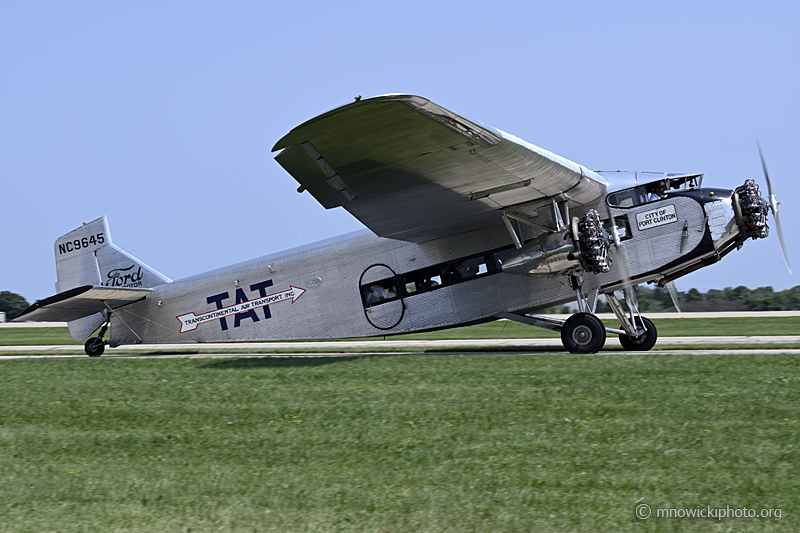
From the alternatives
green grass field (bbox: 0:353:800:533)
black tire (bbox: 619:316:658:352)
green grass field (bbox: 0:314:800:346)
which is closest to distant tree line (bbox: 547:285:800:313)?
green grass field (bbox: 0:314:800:346)

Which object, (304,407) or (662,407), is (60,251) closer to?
(304,407)

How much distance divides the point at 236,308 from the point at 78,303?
422 cm

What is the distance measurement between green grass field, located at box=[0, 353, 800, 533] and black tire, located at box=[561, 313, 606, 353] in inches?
98.4

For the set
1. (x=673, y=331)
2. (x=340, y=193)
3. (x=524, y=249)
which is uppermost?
(x=340, y=193)

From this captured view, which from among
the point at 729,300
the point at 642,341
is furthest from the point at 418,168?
the point at 729,300

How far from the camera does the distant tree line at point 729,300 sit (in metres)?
43.5

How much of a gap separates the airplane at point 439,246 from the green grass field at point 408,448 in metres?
3.39

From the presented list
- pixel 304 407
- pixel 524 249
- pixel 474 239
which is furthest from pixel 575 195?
pixel 304 407

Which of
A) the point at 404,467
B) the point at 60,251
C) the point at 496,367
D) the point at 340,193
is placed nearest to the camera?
the point at 404,467

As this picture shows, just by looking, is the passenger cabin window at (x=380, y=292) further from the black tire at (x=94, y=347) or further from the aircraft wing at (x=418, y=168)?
the black tire at (x=94, y=347)

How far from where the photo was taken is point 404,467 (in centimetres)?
727

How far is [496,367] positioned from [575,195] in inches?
177

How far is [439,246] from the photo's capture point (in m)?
17.1

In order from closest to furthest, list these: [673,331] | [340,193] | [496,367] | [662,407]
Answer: [662,407] → [496,367] → [340,193] → [673,331]
